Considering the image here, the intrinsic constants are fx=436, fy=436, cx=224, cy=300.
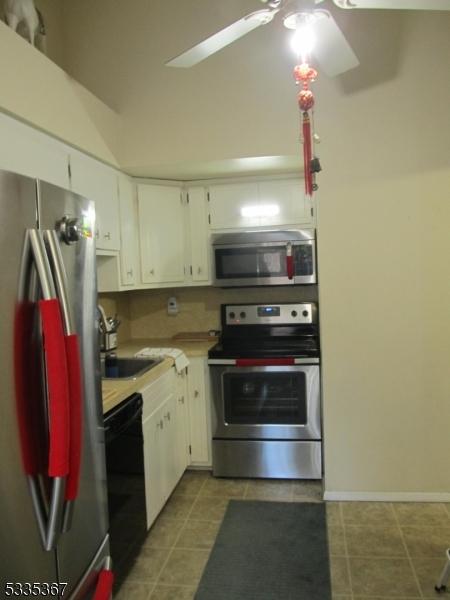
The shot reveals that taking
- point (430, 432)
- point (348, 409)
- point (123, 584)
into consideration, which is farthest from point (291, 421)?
point (123, 584)

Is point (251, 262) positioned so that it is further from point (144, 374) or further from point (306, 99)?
point (306, 99)

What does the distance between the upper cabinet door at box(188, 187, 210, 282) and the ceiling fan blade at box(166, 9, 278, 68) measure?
1464 millimetres

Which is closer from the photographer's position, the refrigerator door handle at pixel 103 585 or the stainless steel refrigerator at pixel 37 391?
the stainless steel refrigerator at pixel 37 391

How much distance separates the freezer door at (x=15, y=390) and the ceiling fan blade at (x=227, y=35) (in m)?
0.96

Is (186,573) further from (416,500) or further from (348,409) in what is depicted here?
(416,500)

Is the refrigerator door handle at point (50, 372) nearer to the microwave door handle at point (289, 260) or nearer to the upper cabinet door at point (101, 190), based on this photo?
the upper cabinet door at point (101, 190)

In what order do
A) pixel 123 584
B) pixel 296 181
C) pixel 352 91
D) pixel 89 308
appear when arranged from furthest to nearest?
pixel 296 181 < pixel 352 91 < pixel 123 584 < pixel 89 308

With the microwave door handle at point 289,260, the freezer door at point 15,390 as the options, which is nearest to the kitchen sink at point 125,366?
the microwave door handle at point 289,260

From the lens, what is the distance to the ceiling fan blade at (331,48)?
159 cm

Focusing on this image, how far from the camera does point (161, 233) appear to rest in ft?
10.3

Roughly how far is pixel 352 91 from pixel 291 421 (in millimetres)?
2075

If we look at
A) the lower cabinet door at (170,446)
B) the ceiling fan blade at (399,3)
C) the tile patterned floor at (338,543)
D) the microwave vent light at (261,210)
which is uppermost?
the ceiling fan blade at (399,3)

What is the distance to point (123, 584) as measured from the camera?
6.63 feet

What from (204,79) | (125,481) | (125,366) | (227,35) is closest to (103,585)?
(125,481)
